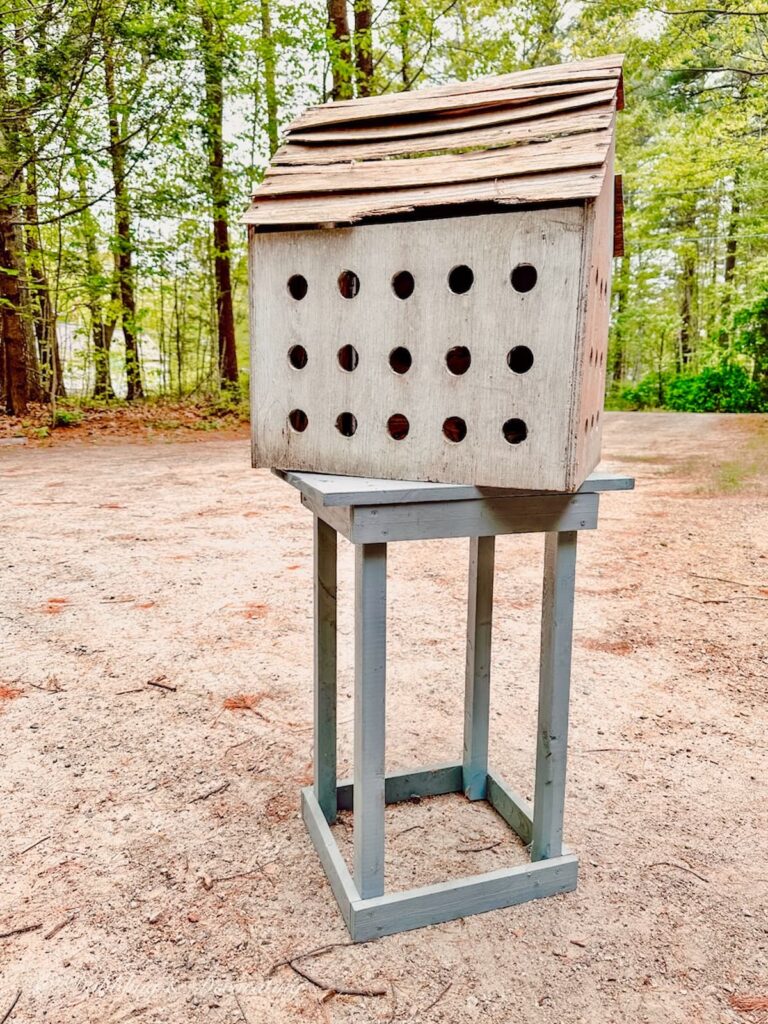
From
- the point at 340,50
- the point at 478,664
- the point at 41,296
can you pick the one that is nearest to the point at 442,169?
the point at 478,664

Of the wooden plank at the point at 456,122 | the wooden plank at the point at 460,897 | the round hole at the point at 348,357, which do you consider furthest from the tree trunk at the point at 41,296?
the wooden plank at the point at 460,897

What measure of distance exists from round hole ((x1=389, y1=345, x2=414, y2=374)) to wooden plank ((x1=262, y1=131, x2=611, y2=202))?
0.28 m

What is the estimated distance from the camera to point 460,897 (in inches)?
54.9

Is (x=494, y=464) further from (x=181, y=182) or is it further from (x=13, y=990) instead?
Result: (x=181, y=182)

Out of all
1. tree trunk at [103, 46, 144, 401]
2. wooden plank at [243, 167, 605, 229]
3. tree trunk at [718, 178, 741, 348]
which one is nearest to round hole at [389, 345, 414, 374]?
wooden plank at [243, 167, 605, 229]

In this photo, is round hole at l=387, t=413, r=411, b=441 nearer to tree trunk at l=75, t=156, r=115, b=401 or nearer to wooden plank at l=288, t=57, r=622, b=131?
wooden plank at l=288, t=57, r=622, b=131

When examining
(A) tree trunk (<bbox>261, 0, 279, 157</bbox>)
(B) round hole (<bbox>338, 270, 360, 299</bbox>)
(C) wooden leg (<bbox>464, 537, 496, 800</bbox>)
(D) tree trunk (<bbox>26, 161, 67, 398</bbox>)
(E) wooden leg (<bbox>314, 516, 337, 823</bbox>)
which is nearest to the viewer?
(B) round hole (<bbox>338, 270, 360, 299</bbox>)

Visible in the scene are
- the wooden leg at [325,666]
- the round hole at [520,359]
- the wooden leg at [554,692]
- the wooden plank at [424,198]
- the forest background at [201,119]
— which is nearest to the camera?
the wooden plank at [424,198]

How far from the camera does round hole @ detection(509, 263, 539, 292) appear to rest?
117cm

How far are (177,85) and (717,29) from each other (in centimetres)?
580

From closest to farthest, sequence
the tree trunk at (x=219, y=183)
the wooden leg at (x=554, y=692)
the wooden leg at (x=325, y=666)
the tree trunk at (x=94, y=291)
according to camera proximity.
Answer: the wooden leg at (x=554, y=692) → the wooden leg at (x=325, y=666) → the tree trunk at (x=94, y=291) → the tree trunk at (x=219, y=183)

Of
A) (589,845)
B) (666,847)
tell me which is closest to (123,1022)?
(589,845)

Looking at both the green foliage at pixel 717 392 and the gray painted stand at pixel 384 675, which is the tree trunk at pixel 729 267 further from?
the gray painted stand at pixel 384 675

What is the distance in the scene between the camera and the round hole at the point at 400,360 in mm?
1273
